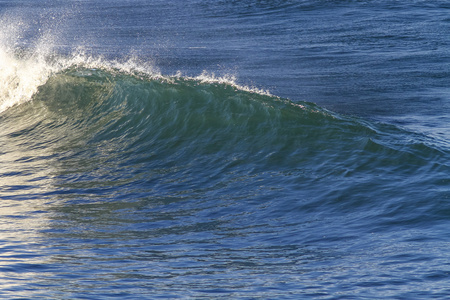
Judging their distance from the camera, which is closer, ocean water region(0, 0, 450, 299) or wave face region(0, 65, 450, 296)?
ocean water region(0, 0, 450, 299)

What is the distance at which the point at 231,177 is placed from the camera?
32.0 feet

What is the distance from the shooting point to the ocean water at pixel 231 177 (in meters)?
5.69

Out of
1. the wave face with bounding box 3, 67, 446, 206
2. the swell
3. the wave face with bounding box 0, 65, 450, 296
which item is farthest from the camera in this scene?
the wave face with bounding box 3, 67, 446, 206

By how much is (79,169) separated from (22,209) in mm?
2349

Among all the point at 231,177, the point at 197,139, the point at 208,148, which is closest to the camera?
the point at 231,177

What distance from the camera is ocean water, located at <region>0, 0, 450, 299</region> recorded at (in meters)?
5.69

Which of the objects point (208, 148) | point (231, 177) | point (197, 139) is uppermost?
point (197, 139)

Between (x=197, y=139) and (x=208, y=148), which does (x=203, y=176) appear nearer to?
(x=208, y=148)

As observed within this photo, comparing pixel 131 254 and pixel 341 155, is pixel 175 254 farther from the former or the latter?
pixel 341 155

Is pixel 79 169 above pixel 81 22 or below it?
below

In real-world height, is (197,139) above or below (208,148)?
above

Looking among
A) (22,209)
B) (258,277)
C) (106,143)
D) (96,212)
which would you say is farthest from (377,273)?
(106,143)

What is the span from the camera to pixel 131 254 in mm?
6551

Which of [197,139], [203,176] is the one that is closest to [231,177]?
[203,176]
